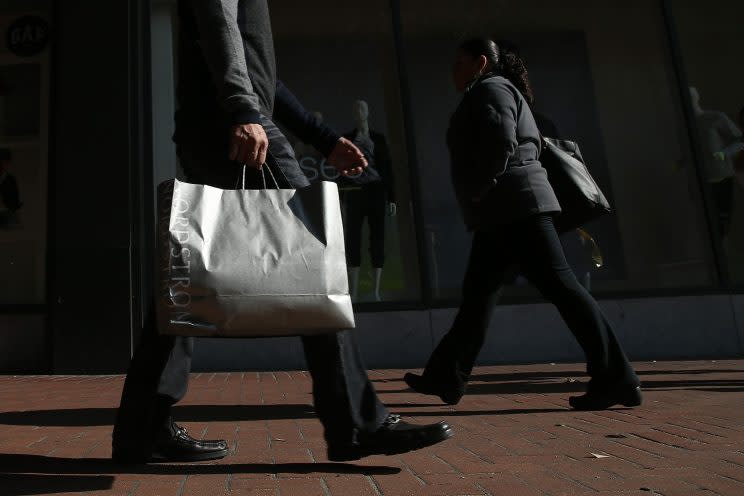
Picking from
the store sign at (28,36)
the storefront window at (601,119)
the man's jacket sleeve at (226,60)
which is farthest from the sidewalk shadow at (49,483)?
the store sign at (28,36)

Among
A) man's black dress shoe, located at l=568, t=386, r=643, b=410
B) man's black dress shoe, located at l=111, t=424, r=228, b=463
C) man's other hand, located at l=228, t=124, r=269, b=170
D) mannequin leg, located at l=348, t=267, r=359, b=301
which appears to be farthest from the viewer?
mannequin leg, located at l=348, t=267, r=359, b=301

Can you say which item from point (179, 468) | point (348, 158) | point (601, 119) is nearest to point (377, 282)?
point (601, 119)

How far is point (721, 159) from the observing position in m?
8.35

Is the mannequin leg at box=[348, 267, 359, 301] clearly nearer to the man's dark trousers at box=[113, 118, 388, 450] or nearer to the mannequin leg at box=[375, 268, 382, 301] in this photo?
the mannequin leg at box=[375, 268, 382, 301]

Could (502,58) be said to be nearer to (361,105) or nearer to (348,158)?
(348,158)

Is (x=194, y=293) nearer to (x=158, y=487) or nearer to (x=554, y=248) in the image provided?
(x=158, y=487)

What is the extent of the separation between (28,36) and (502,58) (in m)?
6.03

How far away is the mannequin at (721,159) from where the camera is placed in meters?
8.30

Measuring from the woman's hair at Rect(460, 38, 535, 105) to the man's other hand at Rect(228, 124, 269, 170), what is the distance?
2.36 metres

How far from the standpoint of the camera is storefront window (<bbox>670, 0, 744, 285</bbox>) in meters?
8.29

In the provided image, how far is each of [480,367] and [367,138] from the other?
282 centimetres

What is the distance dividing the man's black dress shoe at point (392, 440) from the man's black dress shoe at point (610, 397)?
170 cm

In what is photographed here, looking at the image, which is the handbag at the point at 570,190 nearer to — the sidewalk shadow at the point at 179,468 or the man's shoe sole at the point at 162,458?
the sidewalk shadow at the point at 179,468

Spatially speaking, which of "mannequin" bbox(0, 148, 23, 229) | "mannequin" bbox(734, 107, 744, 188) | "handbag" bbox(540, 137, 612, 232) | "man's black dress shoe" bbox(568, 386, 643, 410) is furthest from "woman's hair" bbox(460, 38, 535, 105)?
"mannequin" bbox(0, 148, 23, 229)
